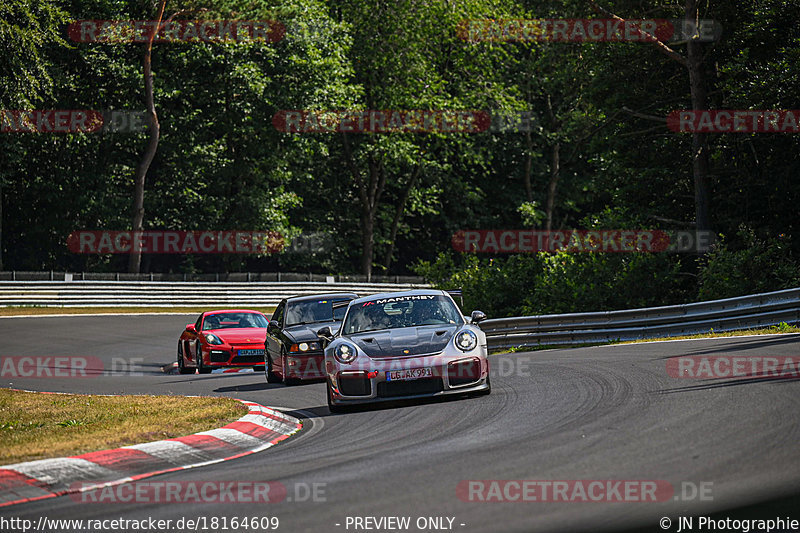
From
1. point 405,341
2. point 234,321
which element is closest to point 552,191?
point 234,321

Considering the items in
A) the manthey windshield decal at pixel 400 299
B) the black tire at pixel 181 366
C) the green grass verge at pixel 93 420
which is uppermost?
the manthey windshield decal at pixel 400 299

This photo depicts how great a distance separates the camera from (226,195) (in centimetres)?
4912

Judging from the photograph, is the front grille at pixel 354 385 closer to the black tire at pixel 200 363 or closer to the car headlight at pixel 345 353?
the car headlight at pixel 345 353

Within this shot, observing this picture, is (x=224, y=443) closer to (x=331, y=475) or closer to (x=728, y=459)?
(x=331, y=475)

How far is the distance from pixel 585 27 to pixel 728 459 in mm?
22855

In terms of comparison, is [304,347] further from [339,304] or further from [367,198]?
[367,198]

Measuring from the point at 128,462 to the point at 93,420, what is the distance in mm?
3327

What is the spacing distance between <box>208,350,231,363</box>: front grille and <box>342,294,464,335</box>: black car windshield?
8.27m

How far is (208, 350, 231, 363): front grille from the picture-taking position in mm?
20016

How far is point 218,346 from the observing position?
20.1 meters

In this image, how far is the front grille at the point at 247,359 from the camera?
20.1 metres

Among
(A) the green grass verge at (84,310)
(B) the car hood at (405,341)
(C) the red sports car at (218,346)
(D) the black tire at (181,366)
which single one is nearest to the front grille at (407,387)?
(B) the car hood at (405,341)

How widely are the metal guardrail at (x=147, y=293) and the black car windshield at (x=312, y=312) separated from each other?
24.3 metres

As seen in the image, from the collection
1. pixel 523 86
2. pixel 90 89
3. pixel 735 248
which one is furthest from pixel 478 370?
pixel 523 86
